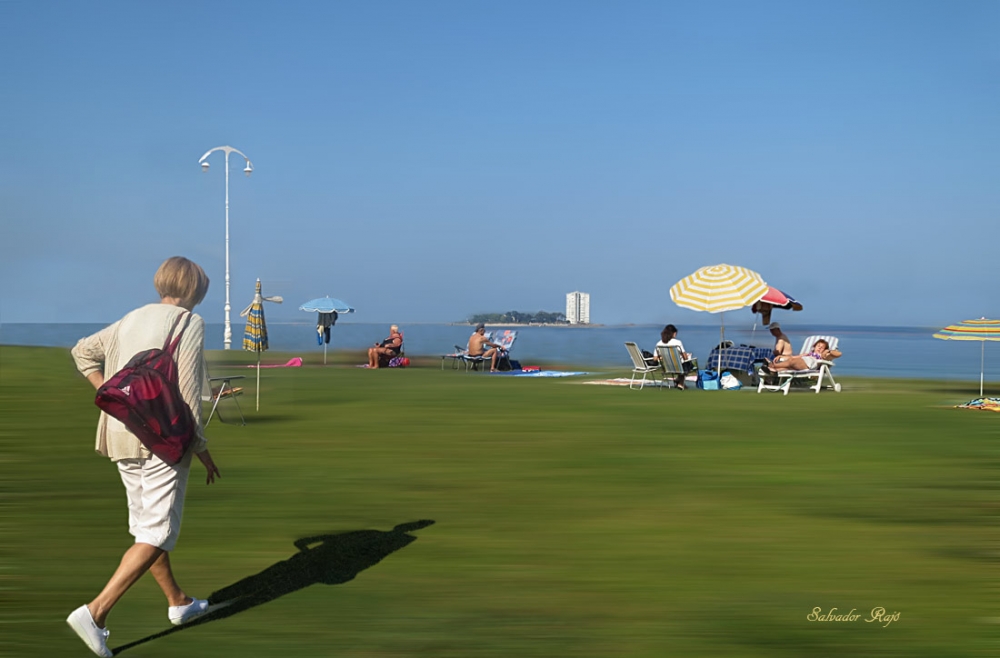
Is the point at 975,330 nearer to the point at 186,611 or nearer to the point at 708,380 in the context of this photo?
the point at 708,380

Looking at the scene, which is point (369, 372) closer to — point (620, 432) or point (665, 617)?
point (620, 432)

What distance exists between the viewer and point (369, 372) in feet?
80.0

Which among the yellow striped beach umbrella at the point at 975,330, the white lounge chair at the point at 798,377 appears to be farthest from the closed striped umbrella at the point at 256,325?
the yellow striped beach umbrella at the point at 975,330

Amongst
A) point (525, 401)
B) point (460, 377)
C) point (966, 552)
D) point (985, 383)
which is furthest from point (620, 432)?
point (985, 383)

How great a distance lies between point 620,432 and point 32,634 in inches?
328

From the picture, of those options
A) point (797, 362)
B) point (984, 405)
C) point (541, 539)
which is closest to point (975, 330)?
point (984, 405)

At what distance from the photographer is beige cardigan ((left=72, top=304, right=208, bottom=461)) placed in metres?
4.12

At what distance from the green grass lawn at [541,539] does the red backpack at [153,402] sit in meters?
0.91

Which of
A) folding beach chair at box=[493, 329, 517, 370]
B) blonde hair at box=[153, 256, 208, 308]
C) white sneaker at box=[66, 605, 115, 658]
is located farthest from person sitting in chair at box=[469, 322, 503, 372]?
white sneaker at box=[66, 605, 115, 658]

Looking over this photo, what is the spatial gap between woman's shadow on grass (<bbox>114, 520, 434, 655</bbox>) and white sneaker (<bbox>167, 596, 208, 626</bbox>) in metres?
0.03

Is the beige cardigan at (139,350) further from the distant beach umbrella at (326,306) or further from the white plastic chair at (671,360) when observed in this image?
the distant beach umbrella at (326,306)

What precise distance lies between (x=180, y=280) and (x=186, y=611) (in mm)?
1517

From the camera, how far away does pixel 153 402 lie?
13.2 feet

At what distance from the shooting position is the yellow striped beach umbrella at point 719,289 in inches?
799
